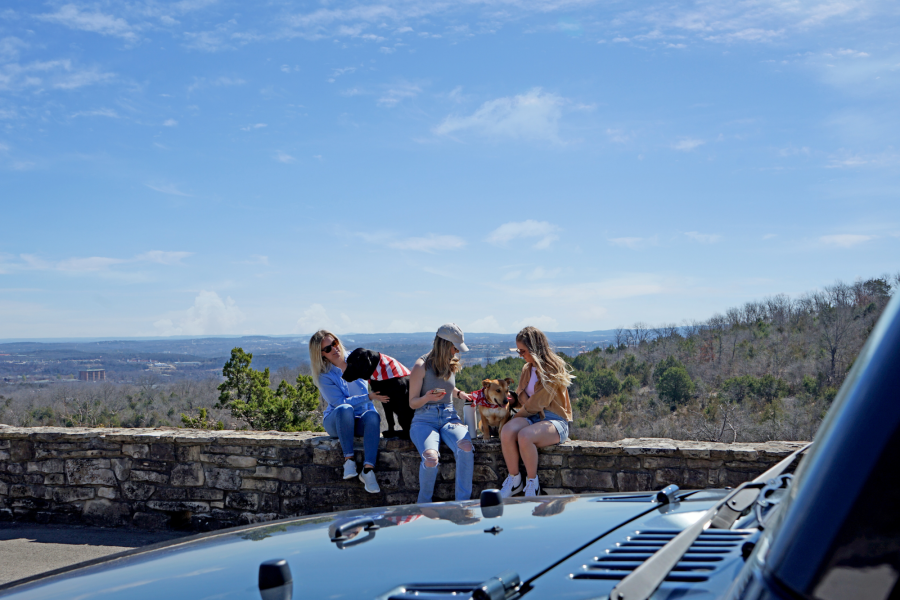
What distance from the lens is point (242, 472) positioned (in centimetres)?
571

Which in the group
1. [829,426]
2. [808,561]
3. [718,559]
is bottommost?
[718,559]

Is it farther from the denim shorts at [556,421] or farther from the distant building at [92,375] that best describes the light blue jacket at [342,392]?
the distant building at [92,375]

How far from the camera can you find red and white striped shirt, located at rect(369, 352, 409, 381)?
579cm

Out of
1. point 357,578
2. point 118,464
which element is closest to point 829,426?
point 357,578

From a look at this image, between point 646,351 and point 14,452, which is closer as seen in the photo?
point 14,452

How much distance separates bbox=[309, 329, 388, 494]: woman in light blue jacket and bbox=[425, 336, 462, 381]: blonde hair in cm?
59

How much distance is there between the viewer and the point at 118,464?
5945 millimetres

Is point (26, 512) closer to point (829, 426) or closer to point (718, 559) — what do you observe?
point (718, 559)

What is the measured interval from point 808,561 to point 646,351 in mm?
23052

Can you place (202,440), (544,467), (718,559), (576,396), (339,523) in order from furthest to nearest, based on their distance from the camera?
(576,396) < (202,440) < (544,467) < (339,523) < (718,559)

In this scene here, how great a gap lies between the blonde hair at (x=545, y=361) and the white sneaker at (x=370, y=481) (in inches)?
64.6

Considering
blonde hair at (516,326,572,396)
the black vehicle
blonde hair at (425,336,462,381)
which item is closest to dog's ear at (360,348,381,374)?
blonde hair at (425,336,462,381)

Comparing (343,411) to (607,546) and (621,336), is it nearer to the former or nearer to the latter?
(607,546)

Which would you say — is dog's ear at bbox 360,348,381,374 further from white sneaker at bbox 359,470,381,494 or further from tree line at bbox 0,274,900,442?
tree line at bbox 0,274,900,442
